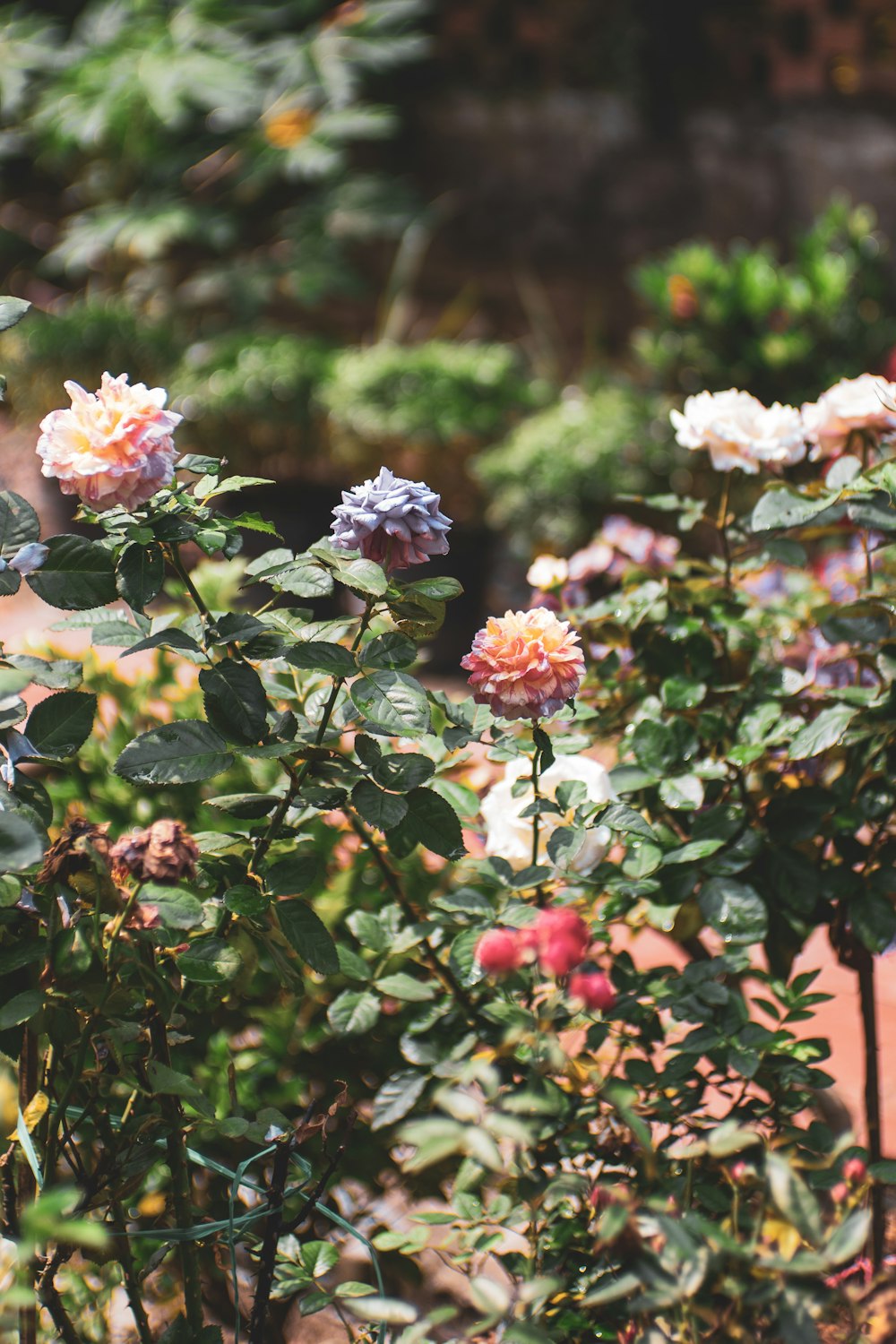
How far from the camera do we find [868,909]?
1.00 meters

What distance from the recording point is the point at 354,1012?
961mm

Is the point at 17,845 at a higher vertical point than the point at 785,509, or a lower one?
higher

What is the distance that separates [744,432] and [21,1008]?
77cm

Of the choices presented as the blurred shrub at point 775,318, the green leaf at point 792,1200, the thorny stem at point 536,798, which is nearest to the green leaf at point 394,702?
the thorny stem at point 536,798

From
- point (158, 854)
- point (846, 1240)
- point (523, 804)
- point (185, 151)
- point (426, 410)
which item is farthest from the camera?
point (185, 151)

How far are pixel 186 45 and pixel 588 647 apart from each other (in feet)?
13.7

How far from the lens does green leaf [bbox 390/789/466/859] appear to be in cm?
84

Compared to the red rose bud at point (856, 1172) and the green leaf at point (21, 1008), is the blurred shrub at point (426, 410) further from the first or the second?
the green leaf at point (21, 1008)

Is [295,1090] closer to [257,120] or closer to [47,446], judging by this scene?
[47,446]

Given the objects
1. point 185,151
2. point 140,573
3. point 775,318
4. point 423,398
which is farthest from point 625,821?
point 185,151

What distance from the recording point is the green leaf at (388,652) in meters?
0.83

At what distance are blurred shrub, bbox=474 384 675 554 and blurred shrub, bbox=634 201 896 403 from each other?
227 millimetres

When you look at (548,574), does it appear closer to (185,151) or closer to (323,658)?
(323,658)

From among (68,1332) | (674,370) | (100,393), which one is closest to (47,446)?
(100,393)
